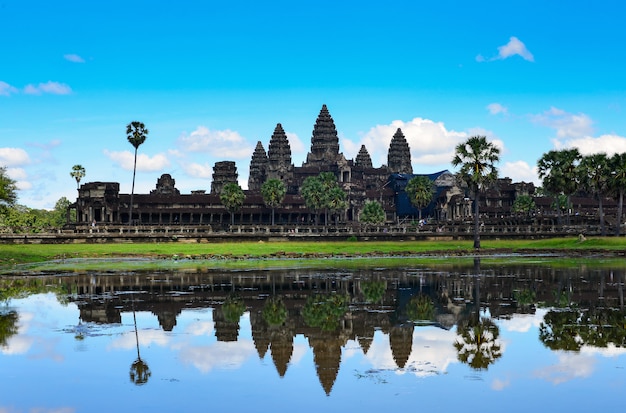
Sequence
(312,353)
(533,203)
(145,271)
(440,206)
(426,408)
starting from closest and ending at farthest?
(426,408)
(312,353)
(145,271)
(533,203)
(440,206)

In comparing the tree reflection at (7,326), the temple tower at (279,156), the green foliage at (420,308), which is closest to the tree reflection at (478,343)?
the green foliage at (420,308)

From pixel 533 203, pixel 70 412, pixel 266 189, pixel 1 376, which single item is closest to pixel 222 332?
pixel 1 376

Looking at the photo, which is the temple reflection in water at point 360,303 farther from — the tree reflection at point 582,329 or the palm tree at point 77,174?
the palm tree at point 77,174

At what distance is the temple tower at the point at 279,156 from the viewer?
19125 centimetres

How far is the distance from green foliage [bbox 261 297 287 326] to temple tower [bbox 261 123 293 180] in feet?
529

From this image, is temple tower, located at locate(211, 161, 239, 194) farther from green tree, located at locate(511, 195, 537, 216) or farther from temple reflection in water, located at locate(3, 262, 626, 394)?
temple reflection in water, located at locate(3, 262, 626, 394)

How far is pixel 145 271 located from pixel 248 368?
32687 mm

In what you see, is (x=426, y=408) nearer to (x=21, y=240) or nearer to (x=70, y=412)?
(x=70, y=412)

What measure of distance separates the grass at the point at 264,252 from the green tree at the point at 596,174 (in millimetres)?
11855

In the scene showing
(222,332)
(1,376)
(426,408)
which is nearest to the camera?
(426,408)

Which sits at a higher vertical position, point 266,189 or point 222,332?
point 266,189

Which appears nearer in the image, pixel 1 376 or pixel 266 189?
pixel 1 376

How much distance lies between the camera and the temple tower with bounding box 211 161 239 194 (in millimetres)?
176750

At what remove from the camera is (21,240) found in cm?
8125
